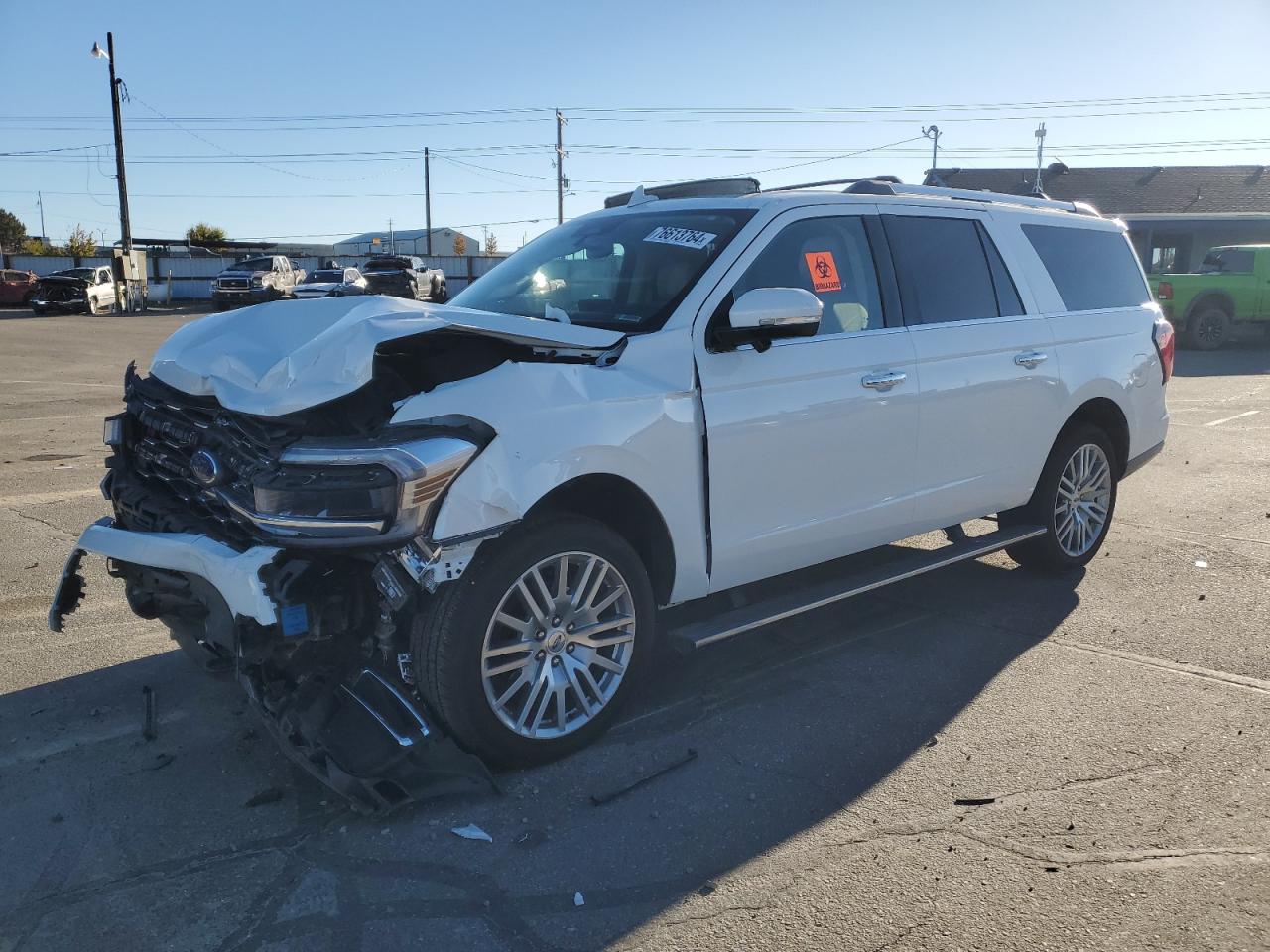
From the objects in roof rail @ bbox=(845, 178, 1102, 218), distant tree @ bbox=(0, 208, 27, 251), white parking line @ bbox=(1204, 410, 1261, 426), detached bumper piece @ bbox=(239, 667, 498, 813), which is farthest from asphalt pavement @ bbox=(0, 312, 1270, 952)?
distant tree @ bbox=(0, 208, 27, 251)

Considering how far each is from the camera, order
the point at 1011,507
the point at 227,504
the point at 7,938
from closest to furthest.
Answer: the point at 7,938, the point at 227,504, the point at 1011,507

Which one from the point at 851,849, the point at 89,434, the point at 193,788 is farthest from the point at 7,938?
the point at 89,434

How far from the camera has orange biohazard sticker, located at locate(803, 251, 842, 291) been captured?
4.44 m

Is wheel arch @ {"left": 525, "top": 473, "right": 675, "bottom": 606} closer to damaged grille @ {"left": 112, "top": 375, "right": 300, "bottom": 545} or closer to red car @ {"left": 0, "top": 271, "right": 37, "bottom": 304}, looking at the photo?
damaged grille @ {"left": 112, "top": 375, "right": 300, "bottom": 545}

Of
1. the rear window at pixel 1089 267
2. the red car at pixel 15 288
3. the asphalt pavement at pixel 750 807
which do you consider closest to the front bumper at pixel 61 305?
the red car at pixel 15 288

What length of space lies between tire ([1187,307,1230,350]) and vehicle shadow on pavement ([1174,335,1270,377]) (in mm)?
174

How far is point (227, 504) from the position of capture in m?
3.32

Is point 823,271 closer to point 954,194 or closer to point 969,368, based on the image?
point 969,368

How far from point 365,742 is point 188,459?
123 cm

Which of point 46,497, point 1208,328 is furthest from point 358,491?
point 1208,328

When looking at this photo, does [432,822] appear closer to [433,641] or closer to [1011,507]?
[433,641]

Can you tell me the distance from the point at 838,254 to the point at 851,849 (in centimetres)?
261

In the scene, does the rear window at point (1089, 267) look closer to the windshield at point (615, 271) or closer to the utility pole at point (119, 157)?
the windshield at point (615, 271)

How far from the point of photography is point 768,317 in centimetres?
382
